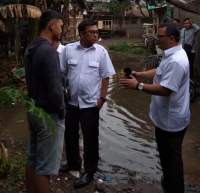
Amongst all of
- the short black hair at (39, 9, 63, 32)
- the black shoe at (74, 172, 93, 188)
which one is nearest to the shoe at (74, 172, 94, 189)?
the black shoe at (74, 172, 93, 188)

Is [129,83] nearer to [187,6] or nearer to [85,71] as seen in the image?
[85,71]

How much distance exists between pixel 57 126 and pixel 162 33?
4.66 feet

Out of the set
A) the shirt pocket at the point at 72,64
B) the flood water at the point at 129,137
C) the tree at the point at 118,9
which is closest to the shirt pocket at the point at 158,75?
the shirt pocket at the point at 72,64

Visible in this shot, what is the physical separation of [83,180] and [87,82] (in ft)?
3.71

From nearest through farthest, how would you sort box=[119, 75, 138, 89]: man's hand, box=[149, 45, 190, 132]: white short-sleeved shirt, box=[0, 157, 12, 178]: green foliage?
1. box=[149, 45, 190, 132]: white short-sleeved shirt
2. box=[119, 75, 138, 89]: man's hand
3. box=[0, 157, 12, 178]: green foliage

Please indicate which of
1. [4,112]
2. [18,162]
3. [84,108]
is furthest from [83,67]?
[4,112]

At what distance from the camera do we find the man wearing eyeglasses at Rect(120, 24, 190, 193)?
15.4 ft

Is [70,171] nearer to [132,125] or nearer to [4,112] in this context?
[132,125]

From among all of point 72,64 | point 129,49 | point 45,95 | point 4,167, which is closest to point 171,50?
point 72,64

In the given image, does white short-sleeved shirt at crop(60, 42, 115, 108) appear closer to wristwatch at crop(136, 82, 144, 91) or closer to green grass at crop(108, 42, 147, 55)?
wristwatch at crop(136, 82, 144, 91)

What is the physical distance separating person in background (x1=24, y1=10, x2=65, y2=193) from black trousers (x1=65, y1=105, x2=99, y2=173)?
3.43 ft

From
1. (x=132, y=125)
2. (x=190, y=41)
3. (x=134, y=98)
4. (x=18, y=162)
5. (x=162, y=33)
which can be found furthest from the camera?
(x=190, y=41)

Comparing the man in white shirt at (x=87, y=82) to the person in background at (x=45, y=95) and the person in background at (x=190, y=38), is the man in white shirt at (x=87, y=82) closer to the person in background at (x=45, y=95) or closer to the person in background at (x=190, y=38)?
the person in background at (x=45, y=95)

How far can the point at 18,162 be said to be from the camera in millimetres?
5895
